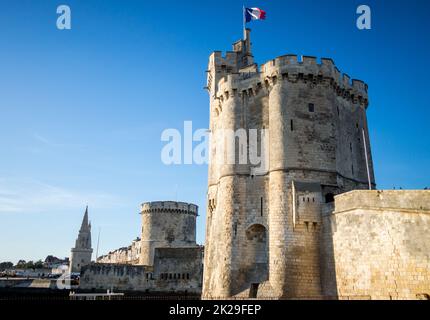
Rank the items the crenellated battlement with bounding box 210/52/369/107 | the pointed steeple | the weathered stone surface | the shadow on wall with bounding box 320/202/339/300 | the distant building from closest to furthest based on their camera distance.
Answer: the weathered stone surface, the shadow on wall with bounding box 320/202/339/300, the crenellated battlement with bounding box 210/52/369/107, the distant building, the pointed steeple


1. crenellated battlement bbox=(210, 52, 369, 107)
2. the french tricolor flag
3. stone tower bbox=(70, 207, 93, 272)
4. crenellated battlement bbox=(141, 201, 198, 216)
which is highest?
the french tricolor flag

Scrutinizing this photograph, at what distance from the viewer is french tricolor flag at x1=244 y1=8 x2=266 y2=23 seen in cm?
2828

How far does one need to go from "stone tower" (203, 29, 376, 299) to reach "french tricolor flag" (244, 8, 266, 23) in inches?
178

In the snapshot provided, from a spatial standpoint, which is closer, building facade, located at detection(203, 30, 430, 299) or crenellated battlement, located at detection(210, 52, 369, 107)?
building facade, located at detection(203, 30, 430, 299)

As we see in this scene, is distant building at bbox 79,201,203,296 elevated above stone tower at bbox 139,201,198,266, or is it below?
below

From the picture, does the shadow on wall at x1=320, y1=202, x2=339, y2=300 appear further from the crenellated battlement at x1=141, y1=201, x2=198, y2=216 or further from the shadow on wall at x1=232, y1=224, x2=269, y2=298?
the crenellated battlement at x1=141, y1=201, x2=198, y2=216

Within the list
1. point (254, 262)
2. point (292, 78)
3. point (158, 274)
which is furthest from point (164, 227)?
point (292, 78)

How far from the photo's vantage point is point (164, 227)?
47.8 metres

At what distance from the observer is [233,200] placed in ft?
79.4

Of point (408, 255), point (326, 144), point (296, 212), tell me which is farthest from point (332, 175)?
point (408, 255)

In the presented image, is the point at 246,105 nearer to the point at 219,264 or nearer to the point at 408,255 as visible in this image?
the point at 219,264

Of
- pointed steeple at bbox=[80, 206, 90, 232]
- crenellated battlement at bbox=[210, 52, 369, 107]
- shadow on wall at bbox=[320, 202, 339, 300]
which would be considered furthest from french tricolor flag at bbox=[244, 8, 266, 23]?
pointed steeple at bbox=[80, 206, 90, 232]

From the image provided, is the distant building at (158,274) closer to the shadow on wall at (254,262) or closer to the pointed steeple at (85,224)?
the shadow on wall at (254,262)
